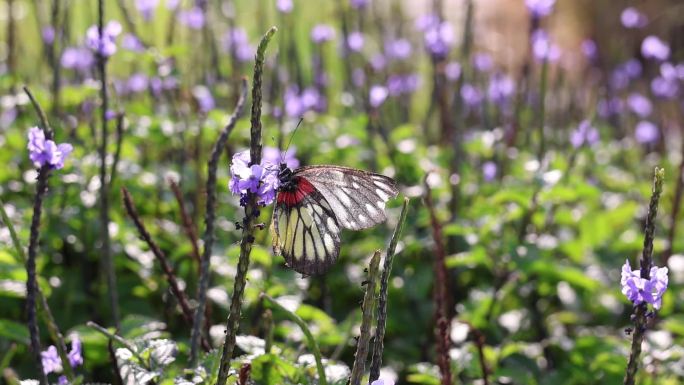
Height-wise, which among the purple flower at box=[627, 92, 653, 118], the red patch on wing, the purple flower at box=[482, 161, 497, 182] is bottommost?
the red patch on wing

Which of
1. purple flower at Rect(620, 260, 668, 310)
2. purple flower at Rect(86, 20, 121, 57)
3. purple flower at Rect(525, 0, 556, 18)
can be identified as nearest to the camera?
purple flower at Rect(620, 260, 668, 310)

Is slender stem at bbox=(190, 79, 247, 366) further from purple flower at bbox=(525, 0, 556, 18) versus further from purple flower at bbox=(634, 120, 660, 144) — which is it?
purple flower at bbox=(634, 120, 660, 144)

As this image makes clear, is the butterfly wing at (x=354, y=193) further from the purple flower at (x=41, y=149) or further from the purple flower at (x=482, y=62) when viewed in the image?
the purple flower at (x=482, y=62)

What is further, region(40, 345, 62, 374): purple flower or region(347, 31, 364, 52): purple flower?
region(347, 31, 364, 52): purple flower

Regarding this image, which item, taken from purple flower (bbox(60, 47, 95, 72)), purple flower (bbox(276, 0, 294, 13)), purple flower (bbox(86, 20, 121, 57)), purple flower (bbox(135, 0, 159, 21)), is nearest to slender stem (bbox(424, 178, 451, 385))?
purple flower (bbox(86, 20, 121, 57))

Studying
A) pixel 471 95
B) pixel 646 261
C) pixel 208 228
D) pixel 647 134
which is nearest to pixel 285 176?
pixel 208 228

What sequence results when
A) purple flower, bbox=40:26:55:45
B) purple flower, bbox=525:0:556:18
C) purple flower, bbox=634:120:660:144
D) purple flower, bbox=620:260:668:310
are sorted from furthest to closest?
purple flower, bbox=634:120:660:144 < purple flower, bbox=525:0:556:18 < purple flower, bbox=40:26:55:45 < purple flower, bbox=620:260:668:310

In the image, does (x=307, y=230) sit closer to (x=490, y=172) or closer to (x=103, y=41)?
(x=103, y=41)

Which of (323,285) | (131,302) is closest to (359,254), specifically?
(323,285)

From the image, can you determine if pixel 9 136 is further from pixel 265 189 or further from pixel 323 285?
pixel 265 189
